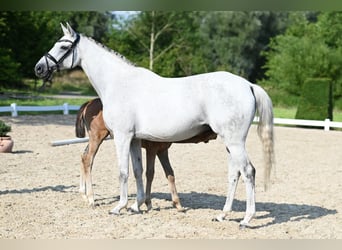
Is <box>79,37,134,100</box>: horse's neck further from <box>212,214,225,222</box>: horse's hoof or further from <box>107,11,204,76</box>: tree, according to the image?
<box>107,11,204,76</box>: tree

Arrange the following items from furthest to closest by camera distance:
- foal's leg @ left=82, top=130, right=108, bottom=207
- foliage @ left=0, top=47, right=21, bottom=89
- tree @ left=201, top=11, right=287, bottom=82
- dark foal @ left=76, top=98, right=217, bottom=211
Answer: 1. tree @ left=201, top=11, right=287, bottom=82
2. foliage @ left=0, top=47, right=21, bottom=89
3. foal's leg @ left=82, top=130, right=108, bottom=207
4. dark foal @ left=76, top=98, right=217, bottom=211

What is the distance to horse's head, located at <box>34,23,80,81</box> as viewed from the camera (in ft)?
17.9

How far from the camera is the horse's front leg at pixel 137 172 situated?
545 cm

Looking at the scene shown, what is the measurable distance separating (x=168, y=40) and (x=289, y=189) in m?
22.9

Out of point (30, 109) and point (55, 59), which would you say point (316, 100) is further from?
point (55, 59)

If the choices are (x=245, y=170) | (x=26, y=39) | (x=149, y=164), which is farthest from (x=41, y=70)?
(x=26, y=39)

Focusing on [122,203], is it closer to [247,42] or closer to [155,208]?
[155,208]

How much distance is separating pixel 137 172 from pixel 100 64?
134 centimetres

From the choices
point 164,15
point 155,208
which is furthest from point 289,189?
point 164,15

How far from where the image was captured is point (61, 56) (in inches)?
216

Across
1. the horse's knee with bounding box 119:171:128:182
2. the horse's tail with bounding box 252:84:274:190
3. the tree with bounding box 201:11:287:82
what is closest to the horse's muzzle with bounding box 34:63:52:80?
the horse's knee with bounding box 119:171:128:182

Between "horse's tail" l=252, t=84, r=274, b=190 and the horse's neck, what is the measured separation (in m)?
1.56

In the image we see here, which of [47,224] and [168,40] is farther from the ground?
[168,40]

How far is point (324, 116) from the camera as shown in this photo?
1758cm
